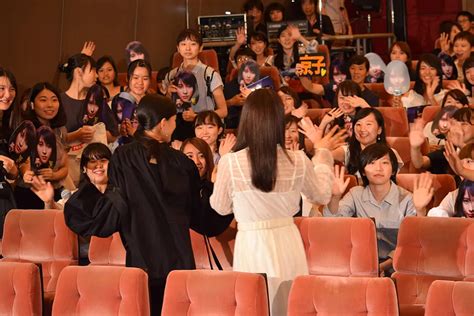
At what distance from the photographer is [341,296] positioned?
11.8 ft

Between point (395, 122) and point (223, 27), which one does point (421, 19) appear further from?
point (395, 122)

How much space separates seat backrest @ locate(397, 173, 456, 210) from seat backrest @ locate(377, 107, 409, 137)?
5.28 ft

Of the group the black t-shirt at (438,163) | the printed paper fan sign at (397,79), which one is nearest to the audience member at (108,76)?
the printed paper fan sign at (397,79)

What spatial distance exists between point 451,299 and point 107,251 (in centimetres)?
215

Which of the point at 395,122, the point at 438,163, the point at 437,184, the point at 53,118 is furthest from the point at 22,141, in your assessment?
the point at 395,122

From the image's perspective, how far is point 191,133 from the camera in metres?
6.88

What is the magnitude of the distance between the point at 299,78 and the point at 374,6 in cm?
270

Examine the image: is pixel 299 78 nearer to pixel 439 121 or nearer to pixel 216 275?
pixel 439 121

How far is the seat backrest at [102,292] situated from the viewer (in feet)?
12.5

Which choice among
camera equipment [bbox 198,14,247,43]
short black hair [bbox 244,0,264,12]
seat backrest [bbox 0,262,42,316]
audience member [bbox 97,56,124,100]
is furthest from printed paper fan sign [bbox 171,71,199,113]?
short black hair [bbox 244,0,264,12]

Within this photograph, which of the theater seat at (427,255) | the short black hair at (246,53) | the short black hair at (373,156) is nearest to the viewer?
the theater seat at (427,255)

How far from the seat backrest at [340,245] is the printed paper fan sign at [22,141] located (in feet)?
5.80

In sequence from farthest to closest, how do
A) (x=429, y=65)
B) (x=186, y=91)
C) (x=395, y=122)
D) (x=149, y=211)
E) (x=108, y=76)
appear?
(x=429, y=65), (x=108, y=76), (x=395, y=122), (x=186, y=91), (x=149, y=211)

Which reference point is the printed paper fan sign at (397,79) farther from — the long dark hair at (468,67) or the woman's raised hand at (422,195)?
the woman's raised hand at (422,195)
